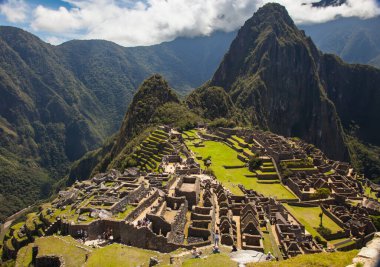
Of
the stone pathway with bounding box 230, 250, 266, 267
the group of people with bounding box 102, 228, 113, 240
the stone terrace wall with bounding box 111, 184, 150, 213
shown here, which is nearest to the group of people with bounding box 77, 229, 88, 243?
the group of people with bounding box 102, 228, 113, 240

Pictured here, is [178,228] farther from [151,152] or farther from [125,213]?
[151,152]

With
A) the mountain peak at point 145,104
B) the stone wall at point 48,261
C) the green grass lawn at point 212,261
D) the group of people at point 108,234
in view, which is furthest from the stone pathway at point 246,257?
the mountain peak at point 145,104

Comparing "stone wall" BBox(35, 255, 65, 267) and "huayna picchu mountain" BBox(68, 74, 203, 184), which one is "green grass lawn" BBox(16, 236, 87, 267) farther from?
"huayna picchu mountain" BBox(68, 74, 203, 184)

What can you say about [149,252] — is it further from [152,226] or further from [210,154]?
[210,154]

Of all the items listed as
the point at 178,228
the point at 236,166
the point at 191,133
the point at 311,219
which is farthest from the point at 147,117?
the point at 178,228

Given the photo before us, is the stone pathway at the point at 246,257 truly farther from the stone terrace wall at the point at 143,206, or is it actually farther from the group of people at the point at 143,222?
the stone terrace wall at the point at 143,206

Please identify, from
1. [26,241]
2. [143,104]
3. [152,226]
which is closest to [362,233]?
[152,226]

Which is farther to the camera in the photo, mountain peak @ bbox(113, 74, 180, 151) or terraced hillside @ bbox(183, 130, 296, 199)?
mountain peak @ bbox(113, 74, 180, 151)
